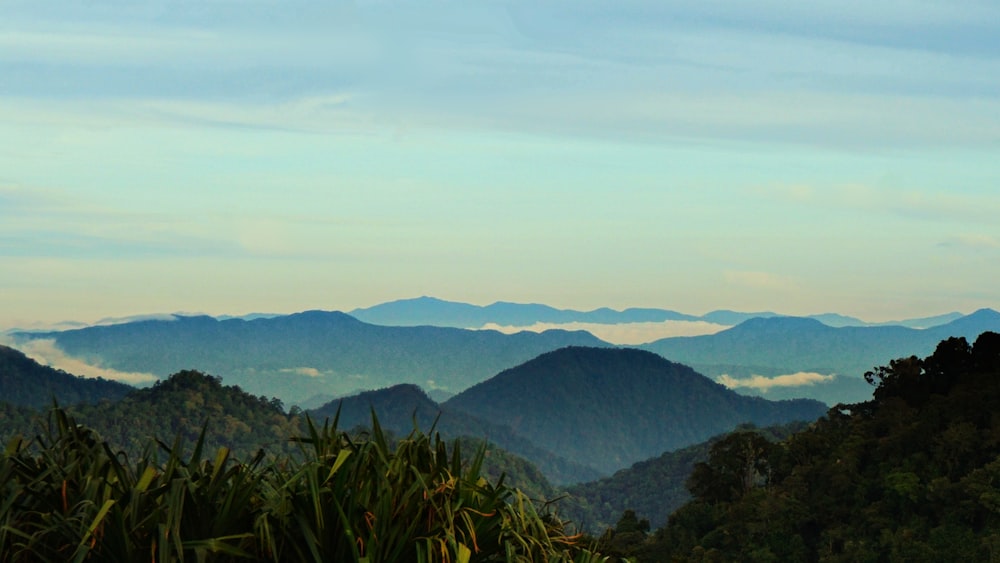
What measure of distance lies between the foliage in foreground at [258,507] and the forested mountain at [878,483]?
68.7 m

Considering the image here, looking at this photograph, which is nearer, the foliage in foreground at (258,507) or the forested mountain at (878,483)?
the foliage in foreground at (258,507)

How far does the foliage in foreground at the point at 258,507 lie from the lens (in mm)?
12820

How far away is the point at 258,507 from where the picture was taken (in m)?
13.7

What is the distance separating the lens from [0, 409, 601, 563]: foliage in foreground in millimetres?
12820

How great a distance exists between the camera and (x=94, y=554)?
1280 centimetres

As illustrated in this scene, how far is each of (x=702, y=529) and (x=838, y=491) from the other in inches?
402

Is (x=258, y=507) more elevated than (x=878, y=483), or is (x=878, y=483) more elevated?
(x=258, y=507)

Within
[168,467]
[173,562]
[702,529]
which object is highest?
[168,467]

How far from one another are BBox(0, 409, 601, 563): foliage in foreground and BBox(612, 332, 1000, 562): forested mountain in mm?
68738

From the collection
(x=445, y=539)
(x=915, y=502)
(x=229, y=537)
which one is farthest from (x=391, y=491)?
(x=915, y=502)

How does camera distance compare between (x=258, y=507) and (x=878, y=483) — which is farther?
(x=878, y=483)

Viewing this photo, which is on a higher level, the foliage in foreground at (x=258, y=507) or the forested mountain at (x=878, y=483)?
the foliage in foreground at (x=258, y=507)

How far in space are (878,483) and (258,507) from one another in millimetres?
82958

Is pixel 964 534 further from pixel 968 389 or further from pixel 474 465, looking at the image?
pixel 474 465
